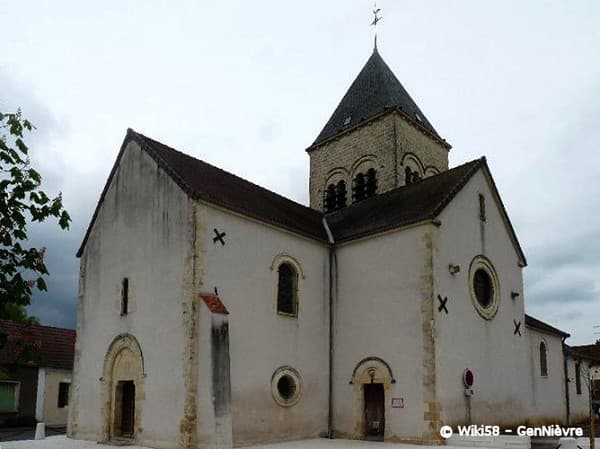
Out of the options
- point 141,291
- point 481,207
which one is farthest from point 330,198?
point 141,291

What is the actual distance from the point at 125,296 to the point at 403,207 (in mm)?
9860

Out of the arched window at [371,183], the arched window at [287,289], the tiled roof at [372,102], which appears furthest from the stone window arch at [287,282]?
the tiled roof at [372,102]

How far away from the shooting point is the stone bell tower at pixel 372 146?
28047 millimetres

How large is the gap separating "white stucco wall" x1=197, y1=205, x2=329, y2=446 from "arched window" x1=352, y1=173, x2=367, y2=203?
8.89 meters

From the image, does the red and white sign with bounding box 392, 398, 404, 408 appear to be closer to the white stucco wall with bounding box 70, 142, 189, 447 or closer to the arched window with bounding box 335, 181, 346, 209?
the white stucco wall with bounding box 70, 142, 189, 447

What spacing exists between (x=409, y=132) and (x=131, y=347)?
700 inches

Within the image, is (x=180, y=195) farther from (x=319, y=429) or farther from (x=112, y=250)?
(x=319, y=429)

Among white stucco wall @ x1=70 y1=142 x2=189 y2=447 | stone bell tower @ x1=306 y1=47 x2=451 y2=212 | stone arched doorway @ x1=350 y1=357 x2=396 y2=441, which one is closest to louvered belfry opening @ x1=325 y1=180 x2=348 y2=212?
stone bell tower @ x1=306 y1=47 x2=451 y2=212

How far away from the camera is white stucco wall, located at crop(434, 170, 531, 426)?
1736 centimetres

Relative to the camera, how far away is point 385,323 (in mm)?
18391

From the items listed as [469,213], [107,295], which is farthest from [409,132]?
[107,295]

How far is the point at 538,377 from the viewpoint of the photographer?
74.6ft

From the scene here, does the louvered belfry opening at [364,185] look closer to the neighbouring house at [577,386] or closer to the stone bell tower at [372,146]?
the stone bell tower at [372,146]

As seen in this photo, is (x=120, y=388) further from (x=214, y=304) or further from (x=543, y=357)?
(x=543, y=357)
